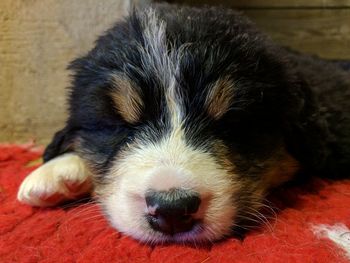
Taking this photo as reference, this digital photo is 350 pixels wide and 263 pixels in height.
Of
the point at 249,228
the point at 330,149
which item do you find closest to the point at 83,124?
the point at 249,228

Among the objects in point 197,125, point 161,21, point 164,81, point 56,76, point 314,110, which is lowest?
point 56,76

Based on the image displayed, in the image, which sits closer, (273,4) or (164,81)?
(164,81)

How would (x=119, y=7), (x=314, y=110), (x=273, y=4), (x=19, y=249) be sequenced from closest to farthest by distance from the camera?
(x=19, y=249) < (x=314, y=110) < (x=119, y=7) < (x=273, y=4)

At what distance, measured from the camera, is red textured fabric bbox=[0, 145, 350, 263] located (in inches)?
84.7

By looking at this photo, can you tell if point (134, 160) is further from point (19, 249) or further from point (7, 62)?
point (7, 62)

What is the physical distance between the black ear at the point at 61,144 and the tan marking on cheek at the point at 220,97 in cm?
85

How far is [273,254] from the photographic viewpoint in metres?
2.11

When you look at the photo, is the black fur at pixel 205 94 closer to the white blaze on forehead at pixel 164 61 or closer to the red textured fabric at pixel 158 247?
the white blaze on forehead at pixel 164 61

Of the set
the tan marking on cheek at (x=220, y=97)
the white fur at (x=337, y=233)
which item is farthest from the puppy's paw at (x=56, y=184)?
the white fur at (x=337, y=233)

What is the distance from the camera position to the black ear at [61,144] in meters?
2.93

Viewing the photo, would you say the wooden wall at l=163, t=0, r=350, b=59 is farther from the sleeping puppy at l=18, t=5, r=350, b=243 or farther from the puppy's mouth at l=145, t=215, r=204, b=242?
the puppy's mouth at l=145, t=215, r=204, b=242

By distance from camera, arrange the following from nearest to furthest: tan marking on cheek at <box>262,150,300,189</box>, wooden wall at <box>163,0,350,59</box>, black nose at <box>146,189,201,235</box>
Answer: black nose at <box>146,189,201,235</box>
tan marking on cheek at <box>262,150,300,189</box>
wooden wall at <box>163,0,350,59</box>

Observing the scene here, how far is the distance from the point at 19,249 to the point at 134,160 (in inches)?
23.9

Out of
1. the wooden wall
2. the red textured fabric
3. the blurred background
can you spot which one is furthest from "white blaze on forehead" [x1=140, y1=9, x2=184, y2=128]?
the wooden wall
